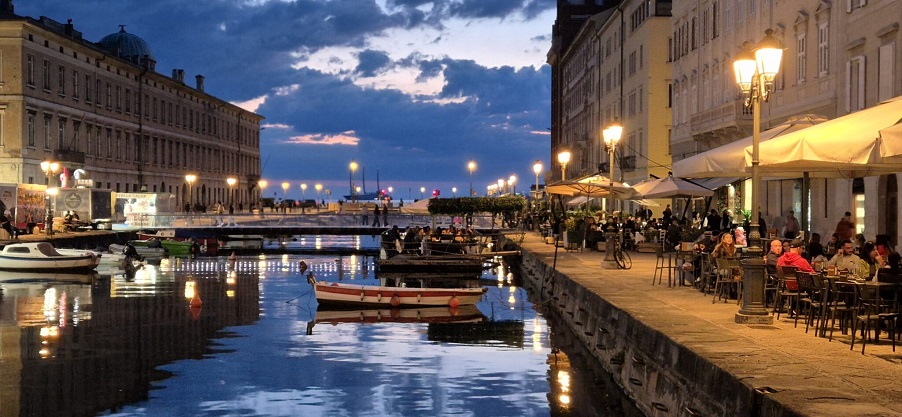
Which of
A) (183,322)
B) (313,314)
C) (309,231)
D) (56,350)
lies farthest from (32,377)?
(309,231)

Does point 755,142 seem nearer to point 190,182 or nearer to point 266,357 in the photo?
point 266,357

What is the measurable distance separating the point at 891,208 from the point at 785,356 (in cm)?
1680

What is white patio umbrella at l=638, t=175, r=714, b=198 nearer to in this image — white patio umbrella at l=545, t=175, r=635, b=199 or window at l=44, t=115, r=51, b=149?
white patio umbrella at l=545, t=175, r=635, b=199

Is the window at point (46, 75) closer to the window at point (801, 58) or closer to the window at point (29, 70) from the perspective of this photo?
the window at point (29, 70)

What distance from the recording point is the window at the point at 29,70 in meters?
70.6

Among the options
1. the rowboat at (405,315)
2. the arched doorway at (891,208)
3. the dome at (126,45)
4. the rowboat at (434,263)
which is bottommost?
the rowboat at (405,315)

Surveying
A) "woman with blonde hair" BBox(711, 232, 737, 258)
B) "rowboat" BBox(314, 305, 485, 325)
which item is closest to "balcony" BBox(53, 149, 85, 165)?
"rowboat" BBox(314, 305, 485, 325)

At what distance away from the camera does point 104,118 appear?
86750 millimetres

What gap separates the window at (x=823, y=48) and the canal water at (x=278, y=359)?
35.0ft

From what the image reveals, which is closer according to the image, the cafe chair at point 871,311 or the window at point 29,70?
the cafe chair at point 871,311

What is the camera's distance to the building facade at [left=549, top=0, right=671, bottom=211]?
6550cm

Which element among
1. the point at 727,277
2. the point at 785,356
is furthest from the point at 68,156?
the point at 785,356

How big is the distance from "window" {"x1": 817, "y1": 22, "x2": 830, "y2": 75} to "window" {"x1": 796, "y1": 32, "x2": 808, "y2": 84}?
1293 millimetres

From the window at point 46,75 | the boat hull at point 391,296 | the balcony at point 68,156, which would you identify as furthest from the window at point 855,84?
the balcony at point 68,156
